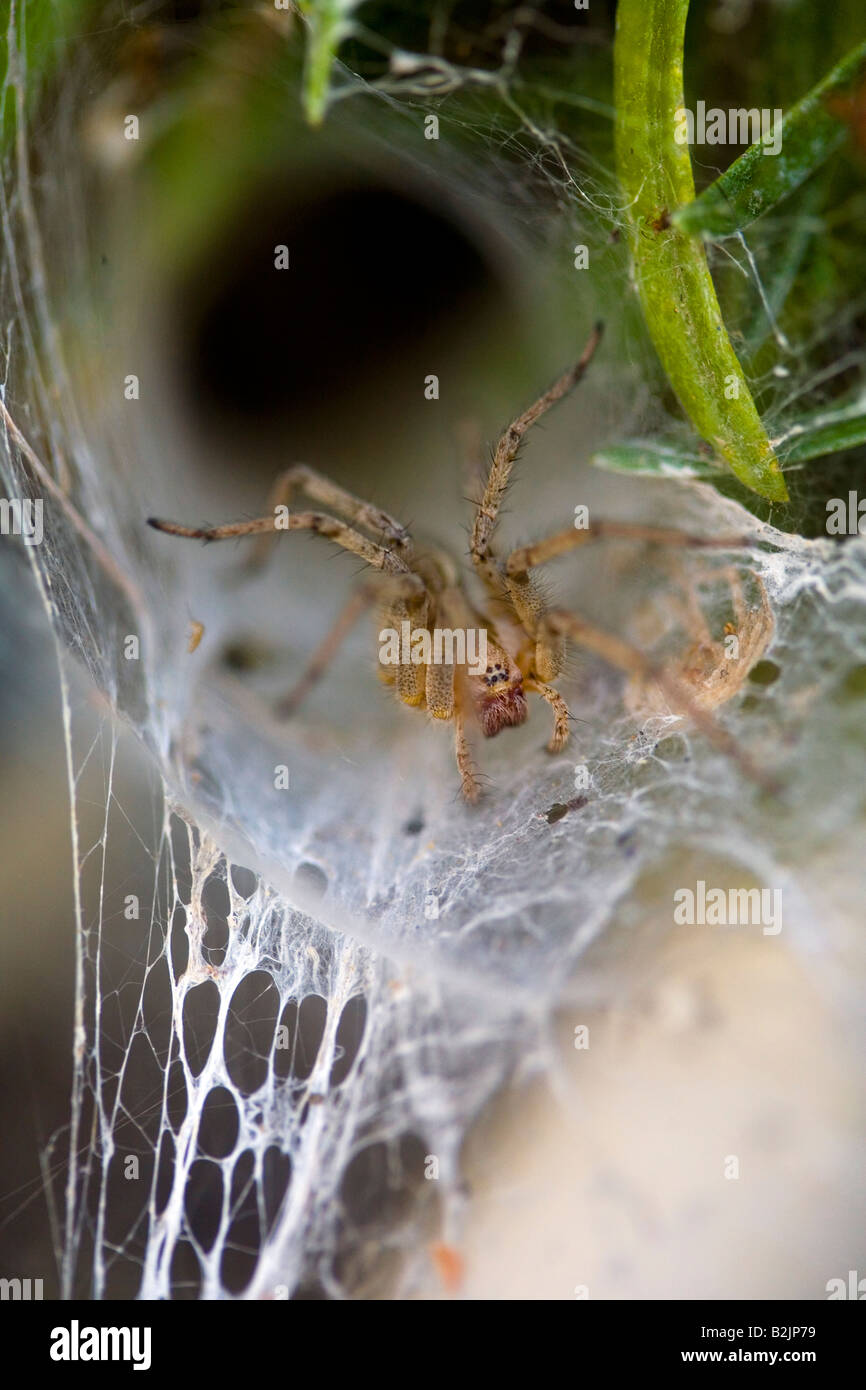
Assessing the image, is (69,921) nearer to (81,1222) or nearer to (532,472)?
(81,1222)

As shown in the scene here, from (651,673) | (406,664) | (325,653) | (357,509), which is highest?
(357,509)

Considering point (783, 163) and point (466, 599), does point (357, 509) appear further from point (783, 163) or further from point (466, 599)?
point (783, 163)

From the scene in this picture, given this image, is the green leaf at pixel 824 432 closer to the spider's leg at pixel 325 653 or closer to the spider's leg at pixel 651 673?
the spider's leg at pixel 651 673

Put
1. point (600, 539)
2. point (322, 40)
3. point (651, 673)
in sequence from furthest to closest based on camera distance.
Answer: point (600, 539) < point (651, 673) < point (322, 40)

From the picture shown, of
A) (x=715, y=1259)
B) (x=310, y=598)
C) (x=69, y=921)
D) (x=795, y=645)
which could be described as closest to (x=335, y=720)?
(x=310, y=598)

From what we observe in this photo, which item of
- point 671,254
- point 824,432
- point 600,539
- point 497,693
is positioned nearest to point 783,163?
point 671,254

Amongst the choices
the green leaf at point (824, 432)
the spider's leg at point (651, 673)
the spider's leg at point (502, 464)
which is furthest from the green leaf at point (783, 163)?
the spider's leg at point (651, 673)
